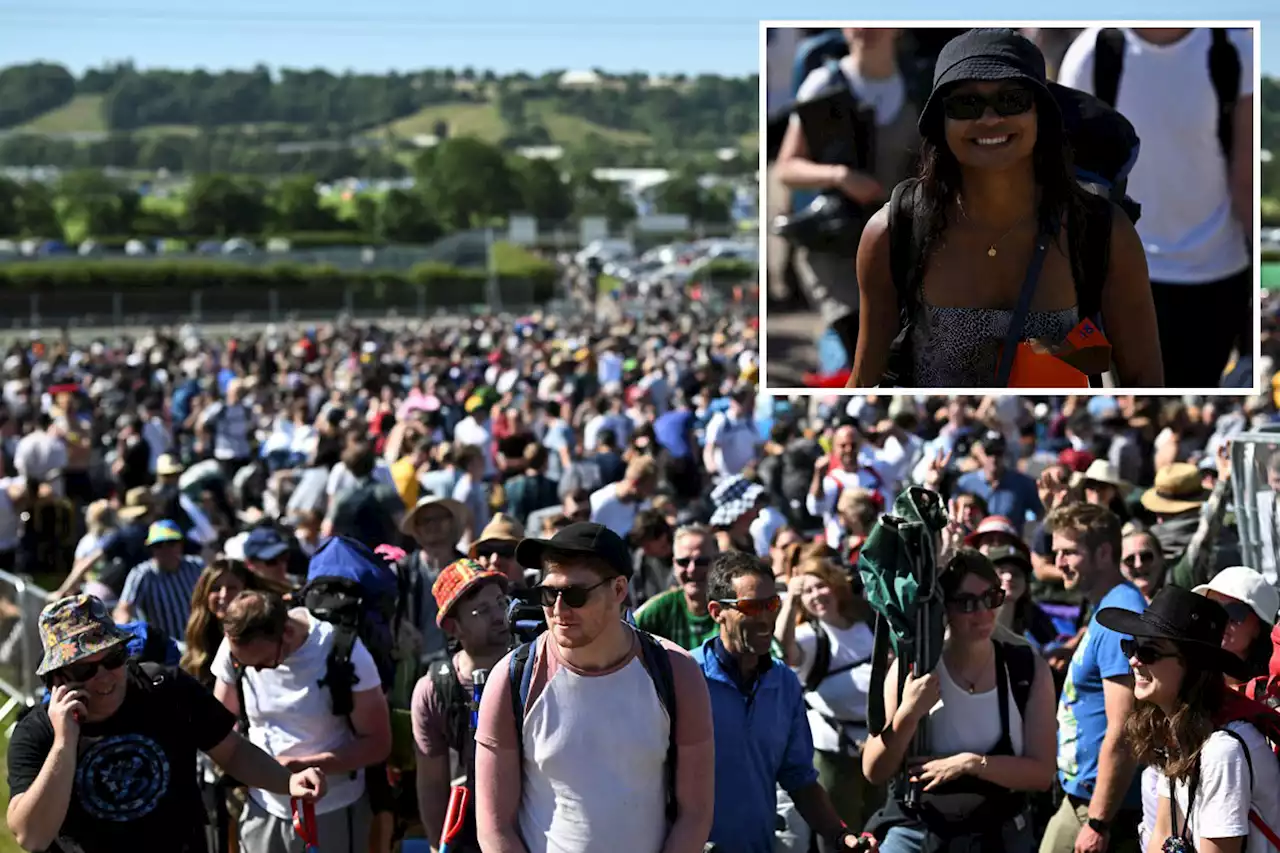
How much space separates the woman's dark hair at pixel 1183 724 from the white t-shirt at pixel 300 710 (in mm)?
2529

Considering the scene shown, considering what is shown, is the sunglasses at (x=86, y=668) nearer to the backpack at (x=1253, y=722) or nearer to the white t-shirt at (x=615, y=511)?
the backpack at (x=1253, y=722)

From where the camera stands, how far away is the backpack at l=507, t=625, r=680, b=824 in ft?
13.4

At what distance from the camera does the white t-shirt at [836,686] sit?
6285mm

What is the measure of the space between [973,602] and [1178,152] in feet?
4.75

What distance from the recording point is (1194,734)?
163 inches

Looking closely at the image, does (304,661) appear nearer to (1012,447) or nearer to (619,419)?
(1012,447)

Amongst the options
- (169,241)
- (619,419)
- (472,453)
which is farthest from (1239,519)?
(169,241)

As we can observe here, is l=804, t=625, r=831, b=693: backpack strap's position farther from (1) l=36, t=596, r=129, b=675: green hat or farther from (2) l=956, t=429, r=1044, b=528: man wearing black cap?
(2) l=956, t=429, r=1044, b=528: man wearing black cap

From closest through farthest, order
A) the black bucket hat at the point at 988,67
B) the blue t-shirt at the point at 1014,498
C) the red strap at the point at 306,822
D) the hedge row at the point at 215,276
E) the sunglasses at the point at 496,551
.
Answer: the black bucket hat at the point at 988,67 < the red strap at the point at 306,822 < the sunglasses at the point at 496,551 < the blue t-shirt at the point at 1014,498 < the hedge row at the point at 215,276

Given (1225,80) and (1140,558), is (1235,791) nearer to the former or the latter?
(1225,80)

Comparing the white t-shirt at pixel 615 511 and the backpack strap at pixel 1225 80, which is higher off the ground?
the backpack strap at pixel 1225 80

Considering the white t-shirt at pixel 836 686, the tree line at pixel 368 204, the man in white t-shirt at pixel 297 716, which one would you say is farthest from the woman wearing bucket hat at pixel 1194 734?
the tree line at pixel 368 204

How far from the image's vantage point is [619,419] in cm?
1614

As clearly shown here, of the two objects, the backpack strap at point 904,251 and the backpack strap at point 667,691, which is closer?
the backpack strap at point 667,691
